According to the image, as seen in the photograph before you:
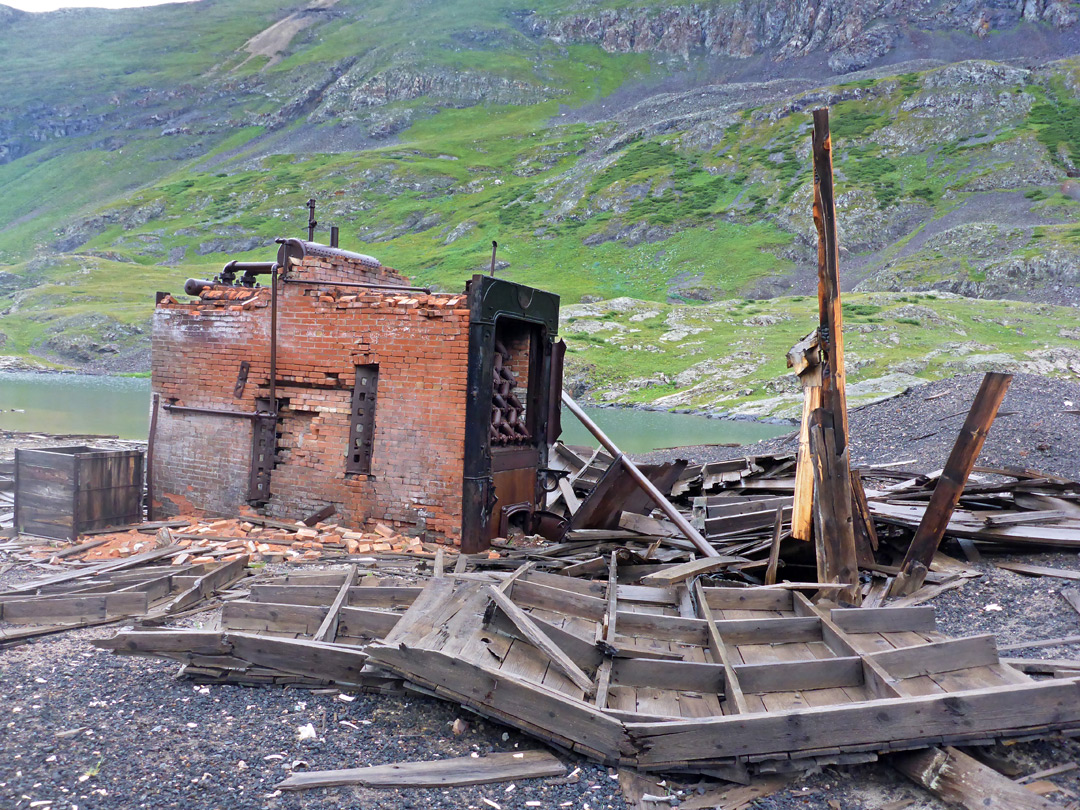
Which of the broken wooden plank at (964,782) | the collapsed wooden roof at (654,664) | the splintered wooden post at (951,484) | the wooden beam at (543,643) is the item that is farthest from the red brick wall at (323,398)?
the broken wooden plank at (964,782)

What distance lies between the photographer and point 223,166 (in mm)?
139625

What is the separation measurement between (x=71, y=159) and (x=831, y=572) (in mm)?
181751

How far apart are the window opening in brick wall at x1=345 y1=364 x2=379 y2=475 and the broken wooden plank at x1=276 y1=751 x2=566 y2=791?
5.49 metres

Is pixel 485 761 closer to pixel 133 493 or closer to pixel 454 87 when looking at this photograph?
pixel 133 493

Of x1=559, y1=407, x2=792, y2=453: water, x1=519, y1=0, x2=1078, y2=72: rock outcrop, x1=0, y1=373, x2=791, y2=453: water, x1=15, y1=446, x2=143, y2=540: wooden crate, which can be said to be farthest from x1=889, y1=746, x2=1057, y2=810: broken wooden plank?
x1=519, y1=0, x2=1078, y2=72: rock outcrop

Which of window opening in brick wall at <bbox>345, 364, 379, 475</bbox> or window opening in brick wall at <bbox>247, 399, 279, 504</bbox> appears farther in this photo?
window opening in brick wall at <bbox>247, 399, 279, 504</bbox>

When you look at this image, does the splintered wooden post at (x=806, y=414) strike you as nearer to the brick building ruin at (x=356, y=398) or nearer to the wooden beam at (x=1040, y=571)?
the wooden beam at (x=1040, y=571)

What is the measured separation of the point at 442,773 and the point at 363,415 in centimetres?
584

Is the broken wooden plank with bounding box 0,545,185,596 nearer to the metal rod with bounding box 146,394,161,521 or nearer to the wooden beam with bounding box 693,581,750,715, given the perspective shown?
the metal rod with bounding box 146,394,161,521

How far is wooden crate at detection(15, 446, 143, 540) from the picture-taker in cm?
948

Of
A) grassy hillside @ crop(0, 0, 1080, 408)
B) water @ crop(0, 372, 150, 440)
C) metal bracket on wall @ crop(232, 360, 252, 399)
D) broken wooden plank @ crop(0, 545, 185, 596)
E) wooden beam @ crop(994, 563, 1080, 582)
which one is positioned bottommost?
water @ crop(0, 372, 150, 440)

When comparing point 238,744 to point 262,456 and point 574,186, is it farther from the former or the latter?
point 574,186

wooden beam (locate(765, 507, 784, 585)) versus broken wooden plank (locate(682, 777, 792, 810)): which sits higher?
wooden beam (locate(765, 507, 784, 585))

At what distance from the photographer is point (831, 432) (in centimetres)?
691
